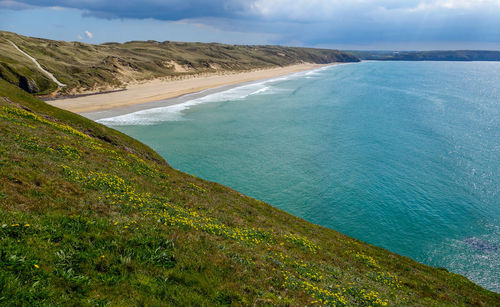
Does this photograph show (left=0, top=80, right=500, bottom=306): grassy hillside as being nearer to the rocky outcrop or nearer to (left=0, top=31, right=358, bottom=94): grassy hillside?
the rocky outcrop

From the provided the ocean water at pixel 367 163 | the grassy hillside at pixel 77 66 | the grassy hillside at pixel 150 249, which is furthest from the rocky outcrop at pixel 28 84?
the grassy hillside at pixel 150 249

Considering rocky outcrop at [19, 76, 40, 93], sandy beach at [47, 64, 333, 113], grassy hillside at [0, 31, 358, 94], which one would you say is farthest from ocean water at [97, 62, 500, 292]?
grassy hillside at [0, 31, 358, 94]

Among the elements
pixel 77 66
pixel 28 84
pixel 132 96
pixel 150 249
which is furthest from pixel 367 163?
pixel 77 66

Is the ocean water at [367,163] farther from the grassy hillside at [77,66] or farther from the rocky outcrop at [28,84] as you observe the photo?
the grassy hillside at [77,66]

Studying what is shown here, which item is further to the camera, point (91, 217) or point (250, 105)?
point (250, 105)

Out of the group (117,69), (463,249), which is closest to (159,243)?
(463,249)

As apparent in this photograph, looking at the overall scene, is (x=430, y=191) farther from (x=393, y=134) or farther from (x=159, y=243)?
(x=159, y=243)
